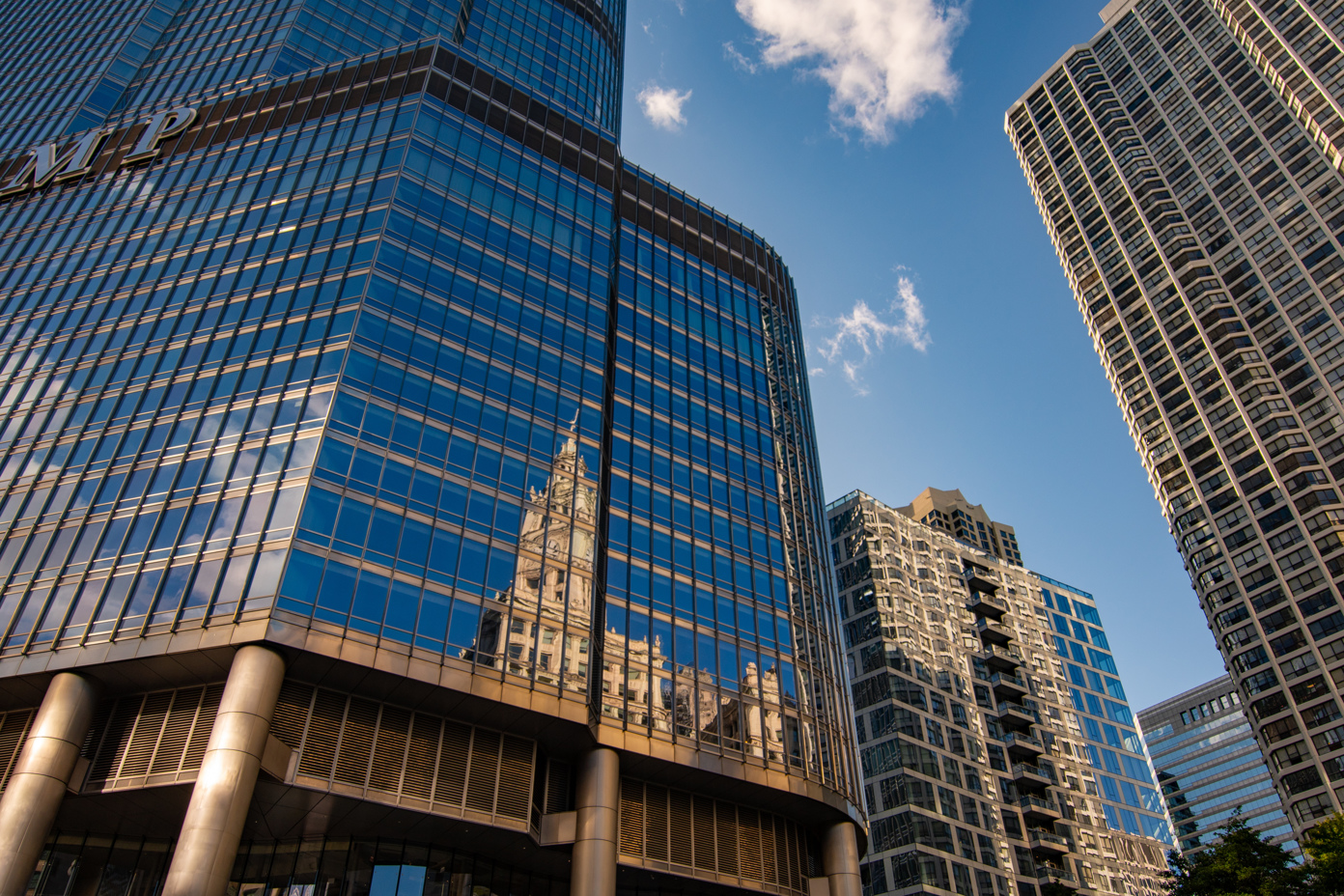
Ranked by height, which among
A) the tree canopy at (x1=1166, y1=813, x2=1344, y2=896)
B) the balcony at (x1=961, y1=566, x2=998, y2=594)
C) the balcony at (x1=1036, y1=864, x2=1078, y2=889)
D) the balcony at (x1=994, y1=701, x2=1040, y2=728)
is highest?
the balcony at (x1=961, y1=566, x2=998, y2=594)

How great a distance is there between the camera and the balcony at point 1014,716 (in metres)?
91.5

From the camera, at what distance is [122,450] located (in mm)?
39219

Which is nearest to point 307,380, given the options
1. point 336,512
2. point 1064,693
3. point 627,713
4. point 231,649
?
point 336,512

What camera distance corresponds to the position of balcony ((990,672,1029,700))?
93750 mm

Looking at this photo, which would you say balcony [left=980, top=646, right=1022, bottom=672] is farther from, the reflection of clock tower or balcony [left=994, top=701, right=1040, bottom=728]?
the reflection of clock tower

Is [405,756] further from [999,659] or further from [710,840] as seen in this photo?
[999,659]

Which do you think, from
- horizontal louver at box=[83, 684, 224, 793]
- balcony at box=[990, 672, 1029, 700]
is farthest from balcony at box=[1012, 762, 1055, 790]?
horizontal louver at box=[83, 684, 224, 793]

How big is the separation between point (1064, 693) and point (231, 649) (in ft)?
303

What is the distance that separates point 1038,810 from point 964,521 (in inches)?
2077

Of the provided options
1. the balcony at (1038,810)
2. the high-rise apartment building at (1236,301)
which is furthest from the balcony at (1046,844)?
the high-rise apartment building at (1236,301)

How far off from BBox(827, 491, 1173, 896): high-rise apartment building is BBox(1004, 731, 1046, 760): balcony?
0.28 m

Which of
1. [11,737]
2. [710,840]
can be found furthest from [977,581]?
[11,737]

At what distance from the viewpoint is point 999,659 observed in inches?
3794

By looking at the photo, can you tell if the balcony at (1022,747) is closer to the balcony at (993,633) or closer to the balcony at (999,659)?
the balcony at (999,659)
